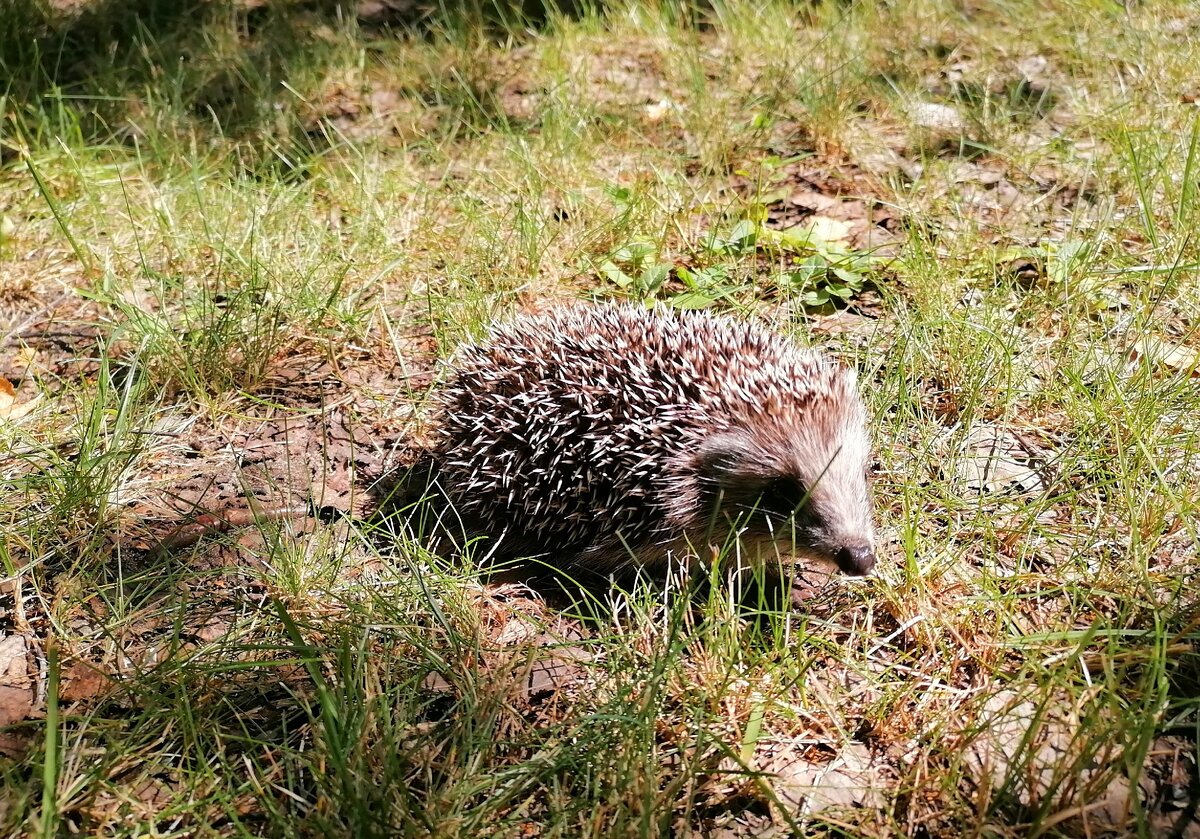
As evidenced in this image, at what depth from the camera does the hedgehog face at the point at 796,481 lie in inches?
121

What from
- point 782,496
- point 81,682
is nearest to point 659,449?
point 782,496

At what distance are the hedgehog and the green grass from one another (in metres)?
0.22

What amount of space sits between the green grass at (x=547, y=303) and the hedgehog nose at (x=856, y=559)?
0.35ft

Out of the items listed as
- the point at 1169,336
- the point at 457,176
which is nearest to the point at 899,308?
the point at 1169,336

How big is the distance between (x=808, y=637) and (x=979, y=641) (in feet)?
1.52

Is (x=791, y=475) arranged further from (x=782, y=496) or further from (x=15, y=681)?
(x=15, y=681)

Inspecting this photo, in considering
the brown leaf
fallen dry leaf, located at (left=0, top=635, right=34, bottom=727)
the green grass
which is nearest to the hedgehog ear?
the green grass

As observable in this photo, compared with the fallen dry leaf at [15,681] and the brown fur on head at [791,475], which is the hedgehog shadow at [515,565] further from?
the fallen dry leaf at [15,681]

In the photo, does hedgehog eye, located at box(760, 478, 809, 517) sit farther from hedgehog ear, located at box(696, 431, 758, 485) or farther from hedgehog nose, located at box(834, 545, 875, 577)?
hedgehog nose, located at box(834, 545, 875, 577)

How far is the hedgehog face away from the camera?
10.0ft

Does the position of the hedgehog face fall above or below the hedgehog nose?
above

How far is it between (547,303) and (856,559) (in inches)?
78.7

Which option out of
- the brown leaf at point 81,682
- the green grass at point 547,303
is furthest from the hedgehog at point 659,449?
the brown leaf at point 81,682

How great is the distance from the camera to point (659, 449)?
3.23m
